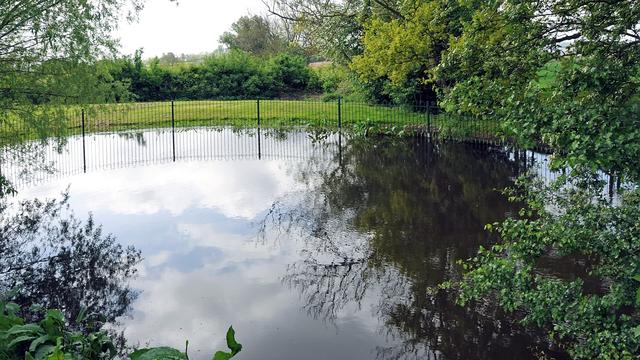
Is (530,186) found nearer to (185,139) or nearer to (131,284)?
(131,284)

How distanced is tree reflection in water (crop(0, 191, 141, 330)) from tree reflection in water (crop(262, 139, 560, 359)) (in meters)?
2.39

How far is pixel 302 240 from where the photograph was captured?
1066 cm

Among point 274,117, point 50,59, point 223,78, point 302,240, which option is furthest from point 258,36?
point 302,240

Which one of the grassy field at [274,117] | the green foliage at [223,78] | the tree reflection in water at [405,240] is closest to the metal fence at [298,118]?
the grassy field at [274,117]

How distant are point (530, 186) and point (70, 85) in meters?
8.83

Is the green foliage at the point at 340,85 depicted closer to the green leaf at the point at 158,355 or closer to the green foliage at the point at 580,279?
the green foliage at the point at 580,279

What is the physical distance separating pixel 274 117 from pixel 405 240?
17984 mm

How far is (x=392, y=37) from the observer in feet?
66.3

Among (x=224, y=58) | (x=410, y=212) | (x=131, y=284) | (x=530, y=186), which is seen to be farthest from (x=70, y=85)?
(x=224, y=58)

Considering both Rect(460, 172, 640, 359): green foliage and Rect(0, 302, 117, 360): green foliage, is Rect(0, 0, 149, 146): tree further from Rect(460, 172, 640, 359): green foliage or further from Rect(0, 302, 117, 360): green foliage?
Rect(460, 172, 640, 359): green foliage

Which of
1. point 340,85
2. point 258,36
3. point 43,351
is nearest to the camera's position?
point 43,351

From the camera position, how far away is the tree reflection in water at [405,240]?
6977 mm

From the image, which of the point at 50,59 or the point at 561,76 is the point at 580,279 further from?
the point at 50,59

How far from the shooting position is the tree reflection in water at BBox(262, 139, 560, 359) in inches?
275
